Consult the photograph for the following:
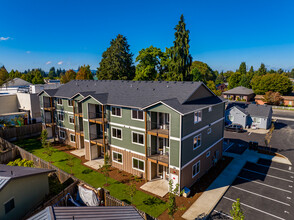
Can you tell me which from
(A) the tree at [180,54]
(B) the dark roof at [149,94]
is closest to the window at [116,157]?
(B) the dark roof at [149,94]

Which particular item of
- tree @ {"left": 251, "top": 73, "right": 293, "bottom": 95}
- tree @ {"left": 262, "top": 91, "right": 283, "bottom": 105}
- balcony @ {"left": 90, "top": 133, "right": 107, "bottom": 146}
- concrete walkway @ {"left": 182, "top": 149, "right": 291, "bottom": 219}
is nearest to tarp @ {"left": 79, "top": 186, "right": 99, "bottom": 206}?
concrete walkway @ {"left": 182, "top": 149, "right": 291, "bottom": 219}

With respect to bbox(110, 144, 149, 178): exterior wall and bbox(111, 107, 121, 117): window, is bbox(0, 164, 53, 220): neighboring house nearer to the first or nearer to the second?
bbox(110, 144, 149, 178): exterior wall

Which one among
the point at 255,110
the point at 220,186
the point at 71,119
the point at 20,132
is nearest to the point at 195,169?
the point at 220,186

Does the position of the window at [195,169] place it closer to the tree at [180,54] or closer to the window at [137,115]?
the window at [137,115]

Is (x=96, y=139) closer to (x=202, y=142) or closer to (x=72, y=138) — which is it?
(x=72, y=138)

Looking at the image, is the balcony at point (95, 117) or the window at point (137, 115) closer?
the window at point (137, 115)

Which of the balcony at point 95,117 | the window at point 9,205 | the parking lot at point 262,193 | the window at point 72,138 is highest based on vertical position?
the balcony at point 95,117
